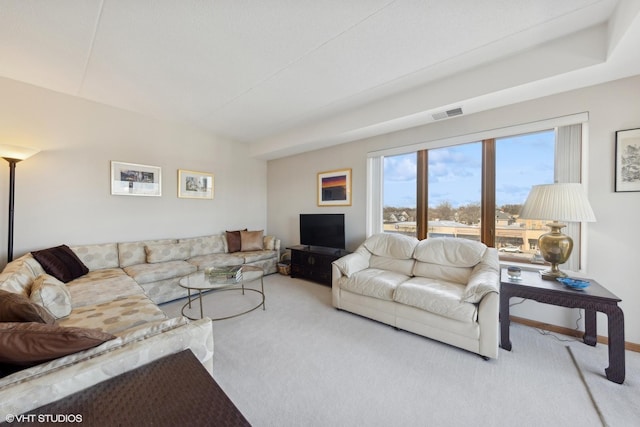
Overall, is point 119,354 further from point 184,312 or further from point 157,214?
point 157,214

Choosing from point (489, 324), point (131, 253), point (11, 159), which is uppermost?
point (11, 159)

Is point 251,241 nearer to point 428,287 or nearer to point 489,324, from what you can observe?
point 428,287

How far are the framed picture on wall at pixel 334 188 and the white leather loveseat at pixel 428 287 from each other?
1054 mm

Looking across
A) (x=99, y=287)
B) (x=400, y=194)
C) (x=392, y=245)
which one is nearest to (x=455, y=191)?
(x=400, y=194)

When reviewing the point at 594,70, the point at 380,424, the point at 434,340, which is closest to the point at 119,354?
the point at 380,424

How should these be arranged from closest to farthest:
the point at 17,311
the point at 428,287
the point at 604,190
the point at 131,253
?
the point at 17,311
the point at 604,190
the point at 428,287
the point at 131,253

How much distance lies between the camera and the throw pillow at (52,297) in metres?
1.75

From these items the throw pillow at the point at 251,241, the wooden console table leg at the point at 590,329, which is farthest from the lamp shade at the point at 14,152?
the wooden console table leg at the point at 590,329

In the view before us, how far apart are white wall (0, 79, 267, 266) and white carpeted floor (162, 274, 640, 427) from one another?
234 centimetres

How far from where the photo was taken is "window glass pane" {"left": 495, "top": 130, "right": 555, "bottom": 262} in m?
2.64

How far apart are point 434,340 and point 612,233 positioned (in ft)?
6.28

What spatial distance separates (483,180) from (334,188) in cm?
226

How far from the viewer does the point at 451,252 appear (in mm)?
2824

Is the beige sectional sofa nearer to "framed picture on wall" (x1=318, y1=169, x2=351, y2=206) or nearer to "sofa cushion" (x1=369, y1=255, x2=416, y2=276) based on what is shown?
"framed picture on wall" (x1=318, y1=169, x2=351, y2=206)
